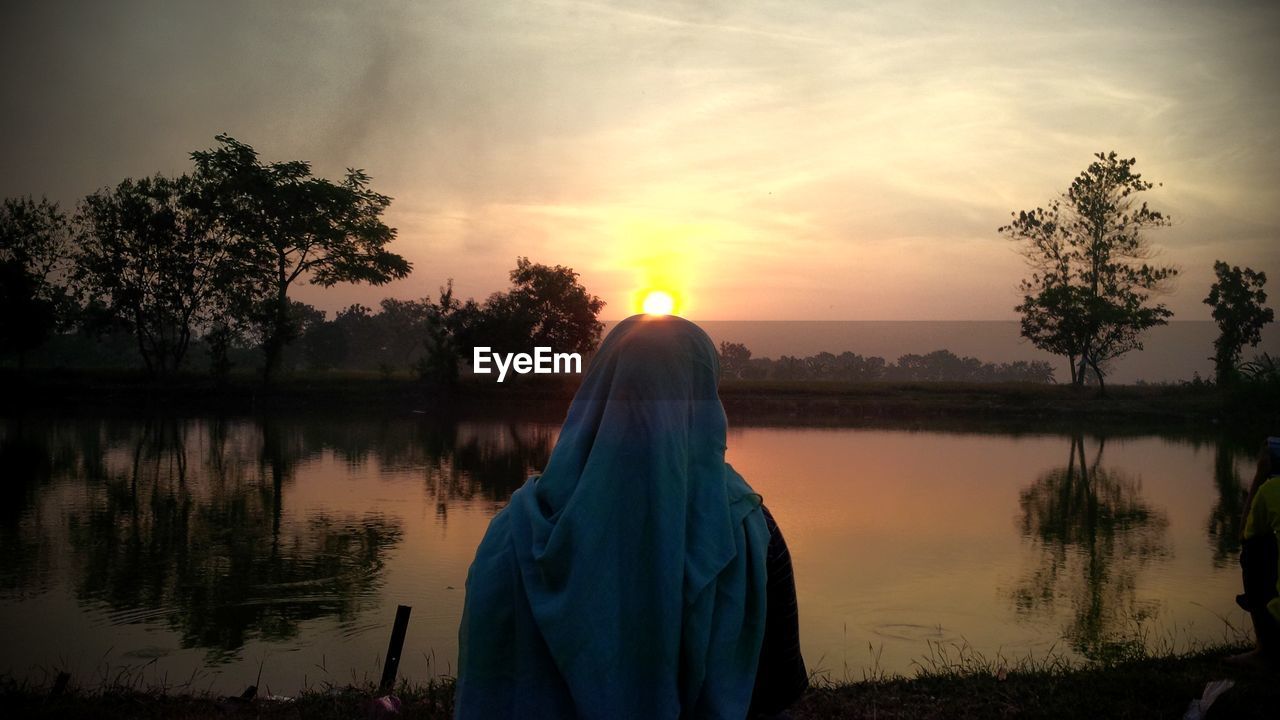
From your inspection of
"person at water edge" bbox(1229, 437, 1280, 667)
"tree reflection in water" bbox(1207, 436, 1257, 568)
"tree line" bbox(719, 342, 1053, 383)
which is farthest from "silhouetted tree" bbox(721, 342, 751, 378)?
"person at water edge" bbox(1229, 437, 1280, 667)

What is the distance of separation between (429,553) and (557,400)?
27.1 m

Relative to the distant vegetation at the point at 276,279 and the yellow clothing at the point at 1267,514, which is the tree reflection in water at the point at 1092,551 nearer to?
the yellow clothing at the point at 1267,514

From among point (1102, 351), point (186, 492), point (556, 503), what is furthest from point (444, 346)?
point (556, 503)

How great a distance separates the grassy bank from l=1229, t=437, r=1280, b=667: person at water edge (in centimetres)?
2724

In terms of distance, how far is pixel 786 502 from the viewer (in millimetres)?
13641

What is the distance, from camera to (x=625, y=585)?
6.41 feet

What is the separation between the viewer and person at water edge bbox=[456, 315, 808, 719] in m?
1.91

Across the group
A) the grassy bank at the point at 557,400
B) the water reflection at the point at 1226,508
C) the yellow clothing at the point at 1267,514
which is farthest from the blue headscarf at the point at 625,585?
the grassy bank at the point at 557,400

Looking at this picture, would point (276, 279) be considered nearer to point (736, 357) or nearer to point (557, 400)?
point (557, 400)

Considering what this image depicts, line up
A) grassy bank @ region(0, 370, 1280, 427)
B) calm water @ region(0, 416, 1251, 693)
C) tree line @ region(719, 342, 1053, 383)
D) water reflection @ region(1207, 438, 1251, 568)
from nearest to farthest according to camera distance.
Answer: calm water @ region(0, 416, 1251, 693) < water reflection @ region(1207, 438, 1251, 568) < grassy bank @ region(0, 370, 1280, 427) < tree line @ region(719, 342, 1053, 383)

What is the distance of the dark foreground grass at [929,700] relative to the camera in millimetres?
4156

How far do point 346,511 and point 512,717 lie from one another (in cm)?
1093

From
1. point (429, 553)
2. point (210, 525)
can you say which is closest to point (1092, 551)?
point (429, 553)

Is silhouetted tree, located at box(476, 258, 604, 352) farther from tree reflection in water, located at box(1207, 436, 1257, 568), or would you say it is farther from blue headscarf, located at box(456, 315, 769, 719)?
blue headscarf, located at box(456, 315, 769, 719)
